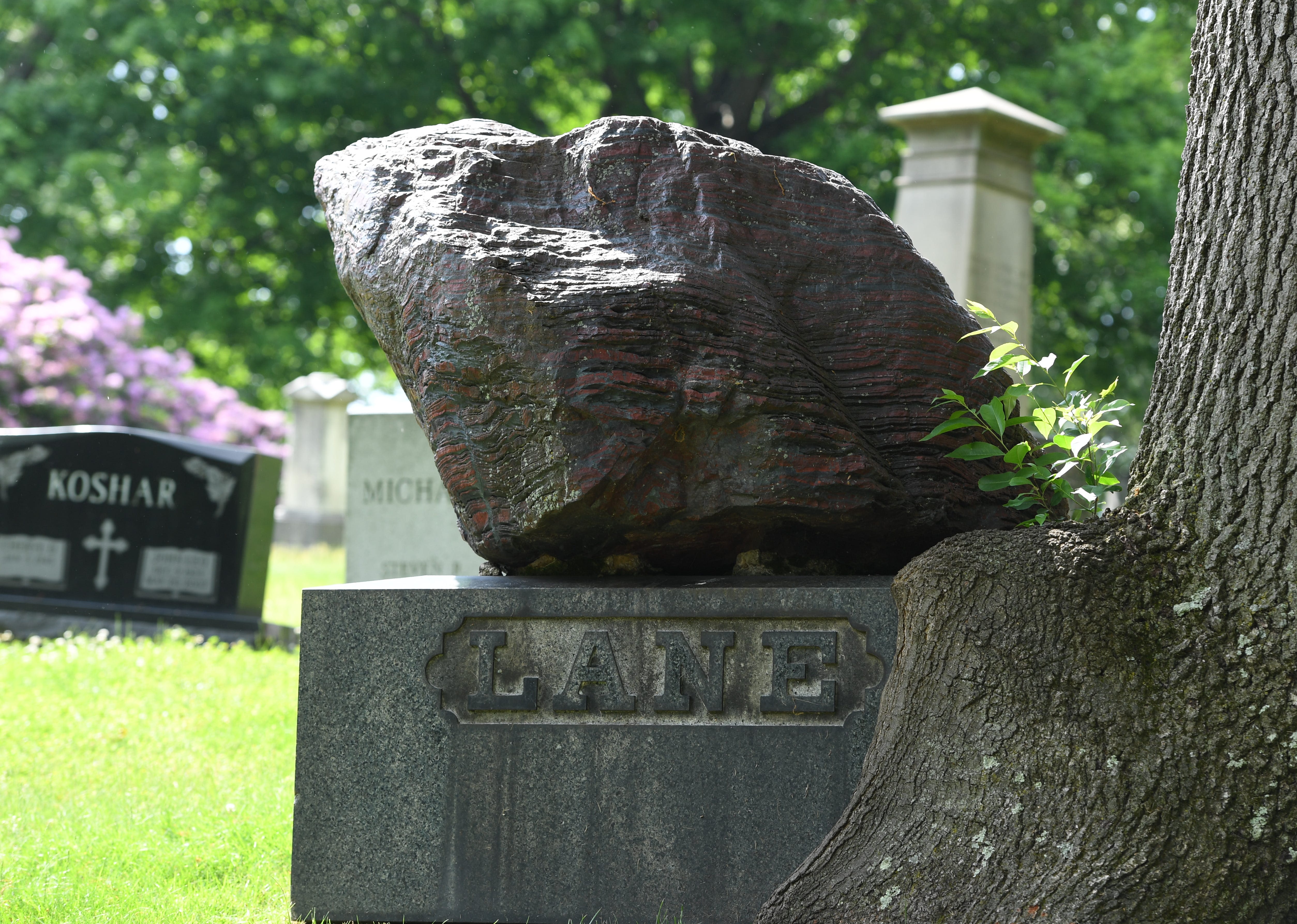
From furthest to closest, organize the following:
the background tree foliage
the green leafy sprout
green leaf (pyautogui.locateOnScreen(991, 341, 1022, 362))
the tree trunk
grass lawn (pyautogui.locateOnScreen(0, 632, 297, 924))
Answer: the background tree foliage
grass lawn (pyautogui.locateOnScreen(0, 632, 297, 924))
the green leafy sprout
green leaf (pyautogui.locateOnScreen(991, 341, 1022, 362))
the tree trunk

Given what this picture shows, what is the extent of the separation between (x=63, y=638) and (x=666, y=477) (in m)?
6.02

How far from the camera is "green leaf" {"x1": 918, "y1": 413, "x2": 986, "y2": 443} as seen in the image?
330 centimetres

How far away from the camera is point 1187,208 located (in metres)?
2.68

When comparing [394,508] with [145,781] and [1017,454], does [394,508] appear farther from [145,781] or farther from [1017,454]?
[1017,454]

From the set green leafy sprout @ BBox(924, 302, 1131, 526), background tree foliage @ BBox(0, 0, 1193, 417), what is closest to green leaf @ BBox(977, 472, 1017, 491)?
green leafy sprout @ BBox(924, 302, 1131, 526)

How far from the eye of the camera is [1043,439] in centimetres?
357

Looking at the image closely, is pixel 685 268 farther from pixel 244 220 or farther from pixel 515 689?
pixel 244 220

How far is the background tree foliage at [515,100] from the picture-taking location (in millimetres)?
15336

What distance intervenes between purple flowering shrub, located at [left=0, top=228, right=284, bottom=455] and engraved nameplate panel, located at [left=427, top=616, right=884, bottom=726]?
1263cm

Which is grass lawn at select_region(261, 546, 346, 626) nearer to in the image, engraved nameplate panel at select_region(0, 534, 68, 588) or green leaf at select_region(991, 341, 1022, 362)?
engraved nameplate panel at select_region(0, 534, 68, 588)

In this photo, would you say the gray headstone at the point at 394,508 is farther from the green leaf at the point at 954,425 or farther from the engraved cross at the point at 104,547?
the green leaf at the point at 954,425

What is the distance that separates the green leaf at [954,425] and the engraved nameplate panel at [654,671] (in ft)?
1.87

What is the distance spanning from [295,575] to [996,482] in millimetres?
10447

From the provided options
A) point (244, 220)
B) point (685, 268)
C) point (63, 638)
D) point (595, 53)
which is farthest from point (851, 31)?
point (685, 268)
